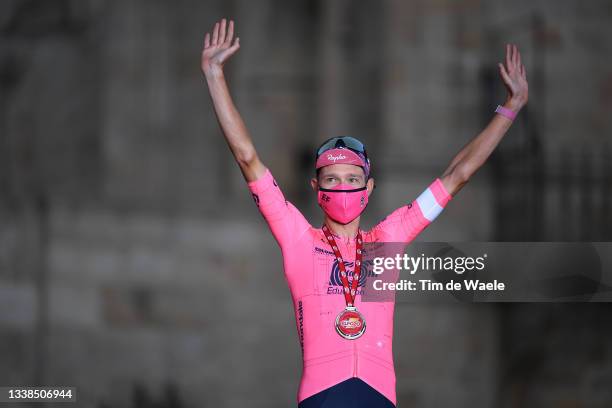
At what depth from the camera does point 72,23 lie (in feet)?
27.4

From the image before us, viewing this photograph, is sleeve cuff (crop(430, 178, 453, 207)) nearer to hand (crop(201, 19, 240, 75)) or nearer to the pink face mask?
the pink face mask

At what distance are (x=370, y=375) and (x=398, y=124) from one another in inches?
174

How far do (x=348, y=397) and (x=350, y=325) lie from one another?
0.99 ft

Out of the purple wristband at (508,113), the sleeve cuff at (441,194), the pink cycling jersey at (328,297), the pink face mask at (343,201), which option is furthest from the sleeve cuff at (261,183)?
the purple wristband at (508,113)

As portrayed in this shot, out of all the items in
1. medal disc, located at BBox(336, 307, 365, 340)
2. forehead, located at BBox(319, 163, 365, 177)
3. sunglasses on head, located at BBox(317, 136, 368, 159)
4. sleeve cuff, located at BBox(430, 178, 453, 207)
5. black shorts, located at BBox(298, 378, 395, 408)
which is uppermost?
sunglasses on head, located at BBox(317, 136, 368, 159)

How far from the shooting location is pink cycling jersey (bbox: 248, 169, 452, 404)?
363 cm

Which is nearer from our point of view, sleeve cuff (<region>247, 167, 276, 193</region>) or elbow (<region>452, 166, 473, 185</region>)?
sleeve cuff (<region>247, 167, 276, 193</region>)

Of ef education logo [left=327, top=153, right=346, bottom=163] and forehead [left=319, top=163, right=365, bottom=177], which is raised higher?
ef education logo [left=327, top=153, right=346, bottom=163]

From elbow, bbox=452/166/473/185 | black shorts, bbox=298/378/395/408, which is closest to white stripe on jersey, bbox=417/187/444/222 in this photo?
elbow, bbox=452/166/473/185

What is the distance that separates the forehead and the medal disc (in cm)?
63

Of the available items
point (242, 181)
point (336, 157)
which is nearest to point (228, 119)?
point (336, 157)

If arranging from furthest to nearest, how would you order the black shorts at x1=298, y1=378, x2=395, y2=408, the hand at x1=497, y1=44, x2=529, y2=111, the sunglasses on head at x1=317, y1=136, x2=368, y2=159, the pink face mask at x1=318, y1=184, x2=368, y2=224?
1. the hand at x1=497, y1=44, x2=529, y2=111
2. the sunglasses on head at x1=317, y1=136, x2=368, y2=159
3. the pink face mask at x1=318, y1=184, x2=368, y2=224
4. the black shorts at x1=298, y1=378, x2=395, y2=408

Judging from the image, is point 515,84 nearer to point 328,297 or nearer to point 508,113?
point 508,113

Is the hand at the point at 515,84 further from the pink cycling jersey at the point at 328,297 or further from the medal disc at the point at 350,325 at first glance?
the medal disc at the point at 350,325
